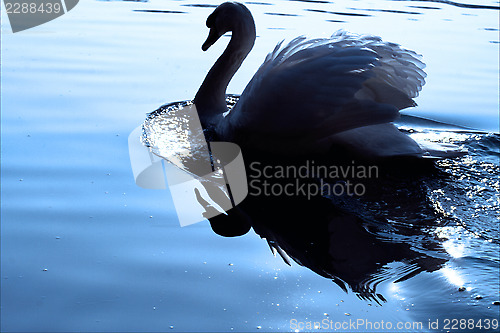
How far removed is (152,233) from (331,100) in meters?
1.51

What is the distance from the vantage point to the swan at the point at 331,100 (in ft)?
14.8

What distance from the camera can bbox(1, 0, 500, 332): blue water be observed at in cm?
290

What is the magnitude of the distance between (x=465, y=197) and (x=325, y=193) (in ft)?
2.59

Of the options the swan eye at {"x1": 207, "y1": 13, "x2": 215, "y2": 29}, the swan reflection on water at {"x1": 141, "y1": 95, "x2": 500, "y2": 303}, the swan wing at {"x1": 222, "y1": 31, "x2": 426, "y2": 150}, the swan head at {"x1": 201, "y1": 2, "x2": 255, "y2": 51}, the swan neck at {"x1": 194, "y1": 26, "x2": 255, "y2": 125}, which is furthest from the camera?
the swan eye at {"x1": 207, "y1": 13, "x2": 215, "y2": 29}

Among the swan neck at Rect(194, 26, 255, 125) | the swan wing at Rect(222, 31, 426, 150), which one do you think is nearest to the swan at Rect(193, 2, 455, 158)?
the swan wing at Rect(222, 31, 426, 150)

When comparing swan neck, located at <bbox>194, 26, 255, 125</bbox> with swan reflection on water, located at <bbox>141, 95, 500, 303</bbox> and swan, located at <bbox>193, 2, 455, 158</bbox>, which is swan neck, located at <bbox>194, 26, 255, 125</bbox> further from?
swan reflection on water, located at <bbox>141, 95, 500, 303</bbox>

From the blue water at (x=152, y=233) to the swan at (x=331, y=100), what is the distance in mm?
472

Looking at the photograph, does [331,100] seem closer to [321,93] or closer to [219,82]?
[321,93]

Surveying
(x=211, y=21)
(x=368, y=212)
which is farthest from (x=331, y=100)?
(x=211, y=21)

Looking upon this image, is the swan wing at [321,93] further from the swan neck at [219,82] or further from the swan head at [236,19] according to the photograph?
the swan head at [236,19]

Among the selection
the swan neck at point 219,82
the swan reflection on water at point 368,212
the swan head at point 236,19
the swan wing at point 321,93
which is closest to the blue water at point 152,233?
the swan reflection on water at point 368,212

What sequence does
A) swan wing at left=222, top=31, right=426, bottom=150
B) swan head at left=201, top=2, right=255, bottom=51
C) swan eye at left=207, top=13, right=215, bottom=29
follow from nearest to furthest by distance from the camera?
swan wing at left=222, top=31, right=426, bottom=150, swan head at left=201, top=2, right=255, bottom=51, swan eye at left=207, top=13, right=215, bottom=29

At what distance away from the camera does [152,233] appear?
3.63 meters

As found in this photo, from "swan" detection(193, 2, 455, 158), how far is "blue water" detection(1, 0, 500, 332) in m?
0.47
